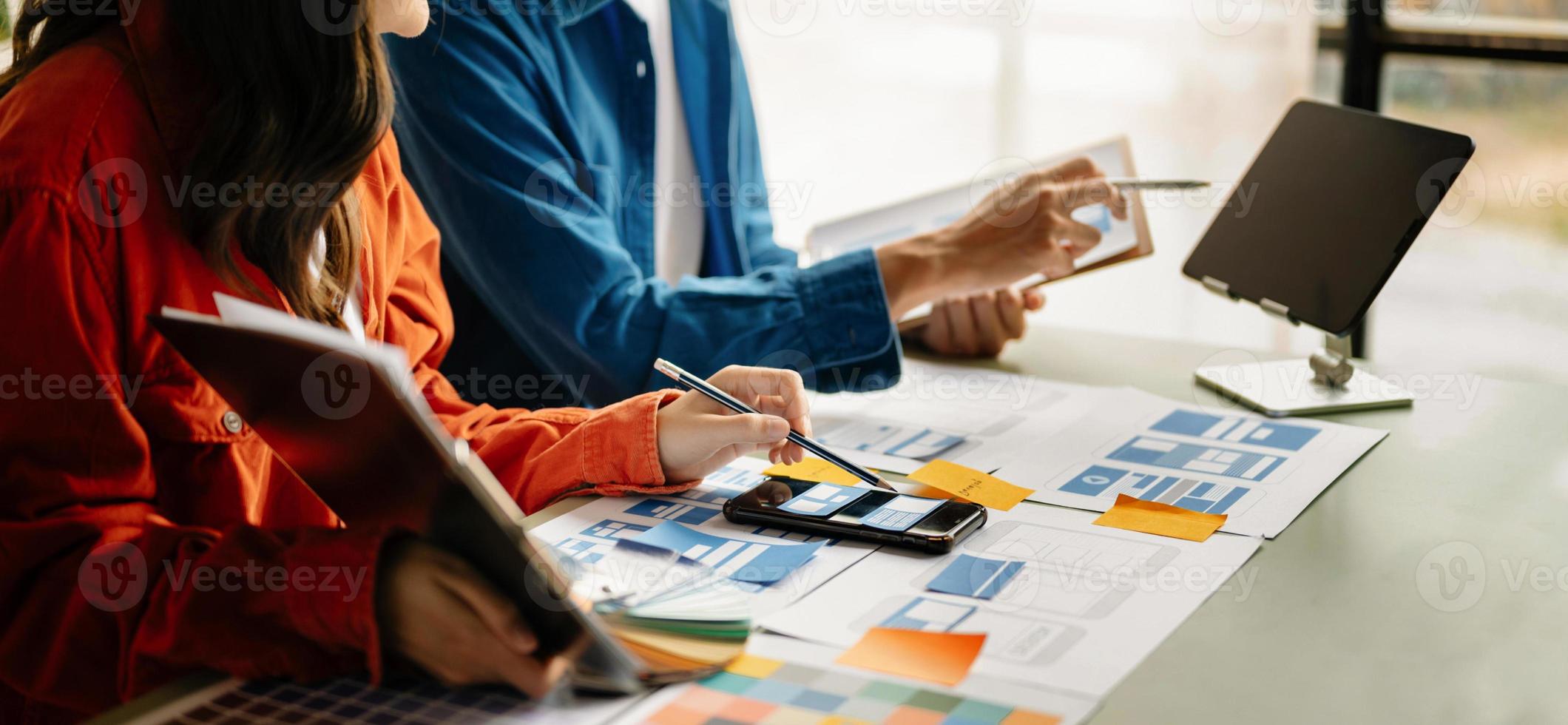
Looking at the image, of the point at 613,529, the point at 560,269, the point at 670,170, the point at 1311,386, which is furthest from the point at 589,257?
the point at 1311,386

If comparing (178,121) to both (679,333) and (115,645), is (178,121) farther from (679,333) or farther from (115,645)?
(679,333)

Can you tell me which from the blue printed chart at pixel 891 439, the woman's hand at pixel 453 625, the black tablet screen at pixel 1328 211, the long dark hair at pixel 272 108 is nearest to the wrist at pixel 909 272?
the blue printed chart at pixel 891 439

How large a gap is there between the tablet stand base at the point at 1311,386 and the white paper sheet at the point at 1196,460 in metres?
0.03

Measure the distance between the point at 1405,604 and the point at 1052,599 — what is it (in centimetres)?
22

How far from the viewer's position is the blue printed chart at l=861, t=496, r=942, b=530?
0.94 m

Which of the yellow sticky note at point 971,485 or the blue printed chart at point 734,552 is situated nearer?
the blue printed chart at point 734,552

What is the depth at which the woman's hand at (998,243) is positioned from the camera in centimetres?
135

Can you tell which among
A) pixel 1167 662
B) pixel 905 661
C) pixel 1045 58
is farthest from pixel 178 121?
pixel 1045 58

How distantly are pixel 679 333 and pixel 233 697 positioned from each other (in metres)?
0.66

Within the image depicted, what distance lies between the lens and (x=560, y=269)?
1.31 meters

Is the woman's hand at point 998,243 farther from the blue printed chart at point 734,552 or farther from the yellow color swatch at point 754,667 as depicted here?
the yellow color swatch at point 754,667

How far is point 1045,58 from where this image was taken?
2939 millimetres

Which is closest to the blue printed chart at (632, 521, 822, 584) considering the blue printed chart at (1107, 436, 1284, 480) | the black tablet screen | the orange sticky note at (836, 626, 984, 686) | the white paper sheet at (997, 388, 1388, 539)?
the orange sticky note at (836, 626, 984, 686)

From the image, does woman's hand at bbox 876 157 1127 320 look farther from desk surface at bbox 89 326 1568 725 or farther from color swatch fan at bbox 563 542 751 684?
color swatch fan at bbox 563 542 751 684
